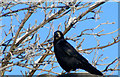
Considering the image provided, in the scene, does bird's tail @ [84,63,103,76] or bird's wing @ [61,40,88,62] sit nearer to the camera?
bird's tail @ [84,63,103,76]

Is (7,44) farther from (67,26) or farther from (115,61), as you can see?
(115,61)

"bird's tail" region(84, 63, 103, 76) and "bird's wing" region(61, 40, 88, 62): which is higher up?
"bird's wing" region(61, 40, 88, 62)

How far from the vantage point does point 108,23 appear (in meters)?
6.59

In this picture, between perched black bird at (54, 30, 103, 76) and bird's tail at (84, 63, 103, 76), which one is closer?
bird's tail at (84, 63, 103, 76)

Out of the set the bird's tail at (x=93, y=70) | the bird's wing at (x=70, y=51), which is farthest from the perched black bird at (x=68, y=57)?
the bird's tail at (x=93, y=70)

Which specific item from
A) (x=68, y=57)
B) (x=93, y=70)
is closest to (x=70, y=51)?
(x=68, y=57)

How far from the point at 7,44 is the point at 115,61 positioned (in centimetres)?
340

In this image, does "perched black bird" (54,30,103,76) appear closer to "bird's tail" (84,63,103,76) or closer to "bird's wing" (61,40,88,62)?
"bird's wing" (61,40,88,62)

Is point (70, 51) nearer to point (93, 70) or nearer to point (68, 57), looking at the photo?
point (68, 57)

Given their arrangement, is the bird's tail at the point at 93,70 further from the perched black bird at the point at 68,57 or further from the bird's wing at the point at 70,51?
the bird's wing at the point at 70,51

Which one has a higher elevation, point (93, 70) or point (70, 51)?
point (70, 51)

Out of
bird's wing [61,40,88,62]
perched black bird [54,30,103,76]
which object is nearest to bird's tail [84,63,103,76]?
perched black bird [54,30,103,76]

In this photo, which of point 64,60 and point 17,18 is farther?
point 17,18

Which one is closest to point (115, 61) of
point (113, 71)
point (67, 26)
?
point (113, 71)
